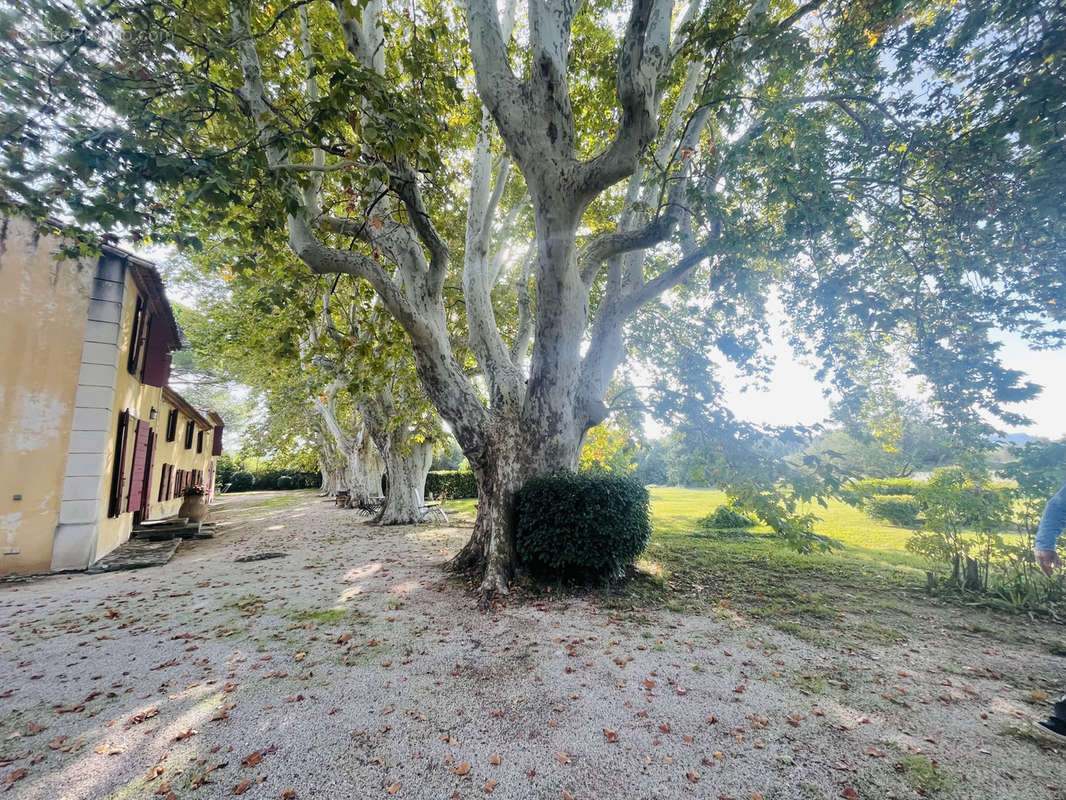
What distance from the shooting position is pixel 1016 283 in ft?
17.6

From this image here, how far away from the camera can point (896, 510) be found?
14.7 meters

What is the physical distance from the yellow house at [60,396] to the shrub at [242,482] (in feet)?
104

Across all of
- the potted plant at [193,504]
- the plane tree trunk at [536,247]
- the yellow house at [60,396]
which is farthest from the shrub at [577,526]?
the potted plant at [193,504]

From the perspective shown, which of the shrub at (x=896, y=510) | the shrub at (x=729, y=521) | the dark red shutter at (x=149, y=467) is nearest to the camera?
the dark red shutter at (x=149, y=467)

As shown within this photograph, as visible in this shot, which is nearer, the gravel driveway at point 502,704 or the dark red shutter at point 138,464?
the gravel driveway at point 502,704

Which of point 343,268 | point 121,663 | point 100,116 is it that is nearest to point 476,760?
point 121,663

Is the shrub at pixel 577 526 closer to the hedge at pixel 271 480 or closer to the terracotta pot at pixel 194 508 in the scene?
the terracotta pot at pixel 194 508

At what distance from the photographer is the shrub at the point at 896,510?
46.6 feet

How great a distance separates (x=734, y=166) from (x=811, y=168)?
35.7 inches

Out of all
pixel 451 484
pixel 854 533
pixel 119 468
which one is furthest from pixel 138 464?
pixel 854 533

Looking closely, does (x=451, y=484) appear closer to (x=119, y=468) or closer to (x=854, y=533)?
(x=119, y=468)

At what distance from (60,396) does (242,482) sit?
33.8m

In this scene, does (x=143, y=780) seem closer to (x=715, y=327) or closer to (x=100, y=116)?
(x=100, y=116)

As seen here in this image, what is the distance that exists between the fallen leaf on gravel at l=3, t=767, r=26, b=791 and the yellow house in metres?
7.19
